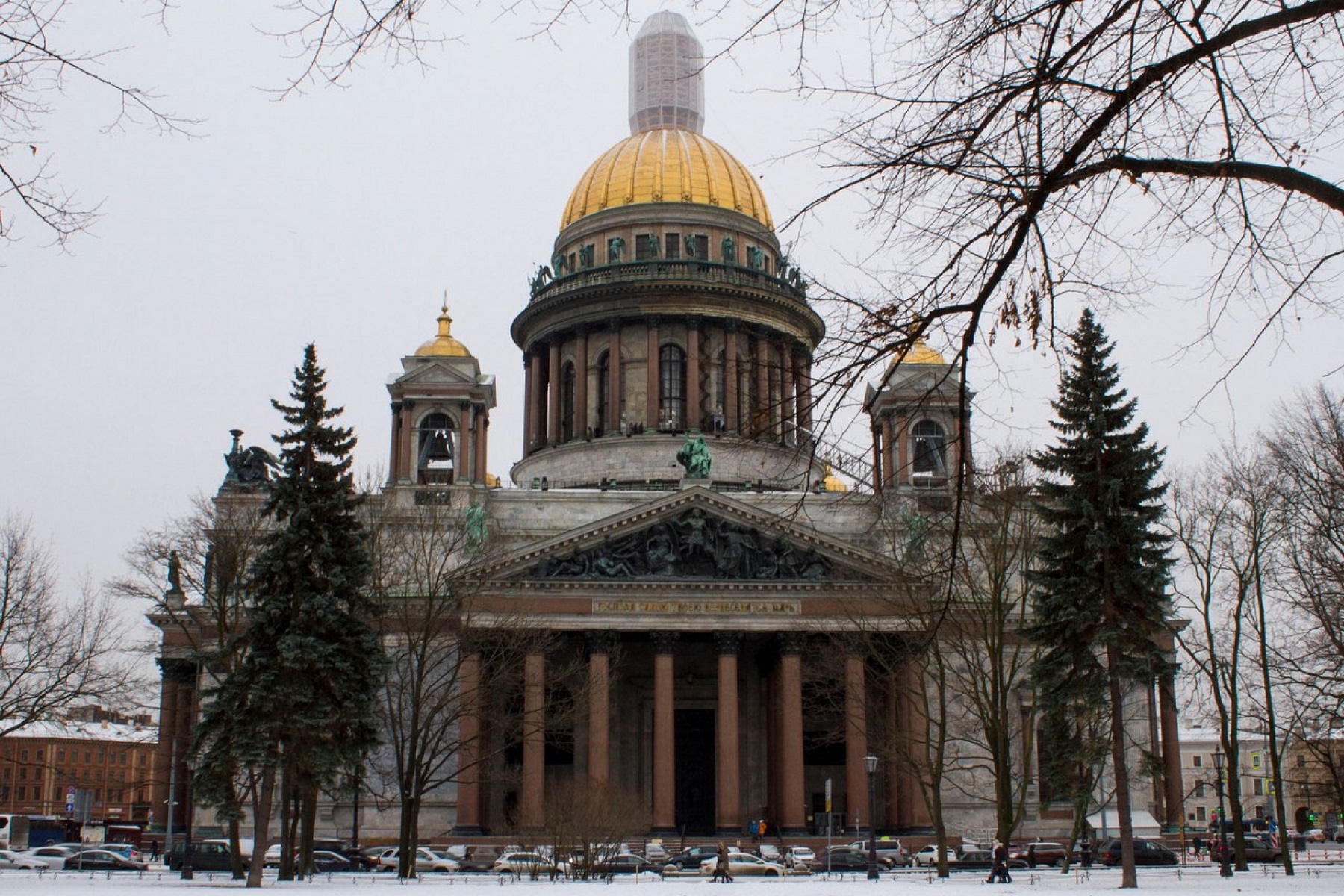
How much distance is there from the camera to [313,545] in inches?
1342

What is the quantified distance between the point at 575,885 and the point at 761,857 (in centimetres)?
1740

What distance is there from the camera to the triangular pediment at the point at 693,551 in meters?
53.0

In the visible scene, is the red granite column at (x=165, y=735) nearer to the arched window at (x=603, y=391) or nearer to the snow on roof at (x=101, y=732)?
the arched window at (x=603, y=391)

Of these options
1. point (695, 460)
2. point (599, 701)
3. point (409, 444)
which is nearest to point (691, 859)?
point (599, 701)

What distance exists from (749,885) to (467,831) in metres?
20.2

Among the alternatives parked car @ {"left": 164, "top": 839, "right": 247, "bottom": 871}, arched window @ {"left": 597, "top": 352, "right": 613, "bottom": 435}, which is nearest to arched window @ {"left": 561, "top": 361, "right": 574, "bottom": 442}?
arched window @ {"left": 597, "top": 352, "right": 613, "bottom": 435}

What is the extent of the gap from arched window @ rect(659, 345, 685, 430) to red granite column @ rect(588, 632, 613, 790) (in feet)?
58.7

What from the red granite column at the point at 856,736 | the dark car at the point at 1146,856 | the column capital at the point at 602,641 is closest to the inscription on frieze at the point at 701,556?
the column capital at the point at 602,641

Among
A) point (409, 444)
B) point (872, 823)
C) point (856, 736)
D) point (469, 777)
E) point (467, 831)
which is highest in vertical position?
point (409, 444)

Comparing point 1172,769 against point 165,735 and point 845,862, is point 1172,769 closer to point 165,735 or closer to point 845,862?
point 845,862

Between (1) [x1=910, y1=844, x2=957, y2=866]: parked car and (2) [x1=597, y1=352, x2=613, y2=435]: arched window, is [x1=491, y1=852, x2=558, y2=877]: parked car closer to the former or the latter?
A: (1) [x1=910, y1=844, x2=957, y2=866]: parked car

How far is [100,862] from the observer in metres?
49.6

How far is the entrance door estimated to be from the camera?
5759 cm

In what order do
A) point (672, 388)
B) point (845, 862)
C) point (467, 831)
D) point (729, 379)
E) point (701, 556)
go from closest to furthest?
point (845, 862) < point (467, 831) < point (701, 556) < point (729, 379) < point (672, 388)
